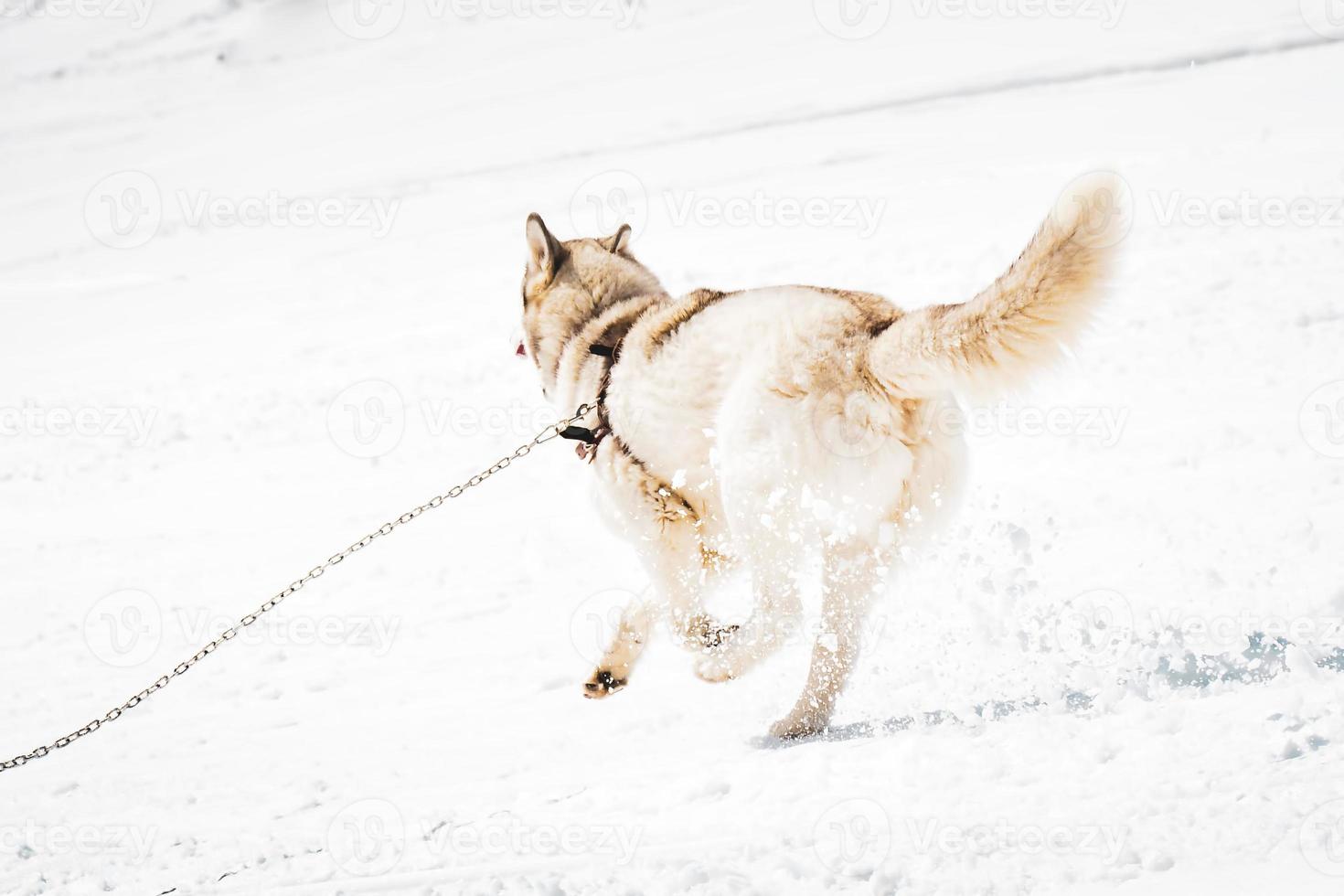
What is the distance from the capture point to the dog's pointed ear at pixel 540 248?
4336 millimetres

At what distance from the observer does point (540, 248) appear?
173 inches

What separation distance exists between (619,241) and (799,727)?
2446 mm

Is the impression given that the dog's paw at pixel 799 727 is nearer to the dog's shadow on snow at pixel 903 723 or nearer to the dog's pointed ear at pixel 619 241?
the dog's shadow on snow at pixel 903 723

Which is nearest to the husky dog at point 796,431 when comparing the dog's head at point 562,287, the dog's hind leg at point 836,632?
the dog's hind leg at point 836,632

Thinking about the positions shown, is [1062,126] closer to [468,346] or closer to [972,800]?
[468,346]

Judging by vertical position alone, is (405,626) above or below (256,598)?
below

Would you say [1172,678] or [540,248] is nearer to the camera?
[1172,678]

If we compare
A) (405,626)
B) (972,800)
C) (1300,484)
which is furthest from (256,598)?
(1300,484)

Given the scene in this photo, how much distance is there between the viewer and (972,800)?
2.66 m

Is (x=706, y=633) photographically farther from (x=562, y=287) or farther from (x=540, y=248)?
(x=540, y=248)

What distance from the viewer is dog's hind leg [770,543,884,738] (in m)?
3.40

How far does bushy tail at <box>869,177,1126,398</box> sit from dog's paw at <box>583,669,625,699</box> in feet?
5.46

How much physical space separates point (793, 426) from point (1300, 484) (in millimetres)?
2868

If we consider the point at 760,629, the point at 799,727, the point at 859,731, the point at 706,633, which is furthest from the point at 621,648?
the point at 859,731
